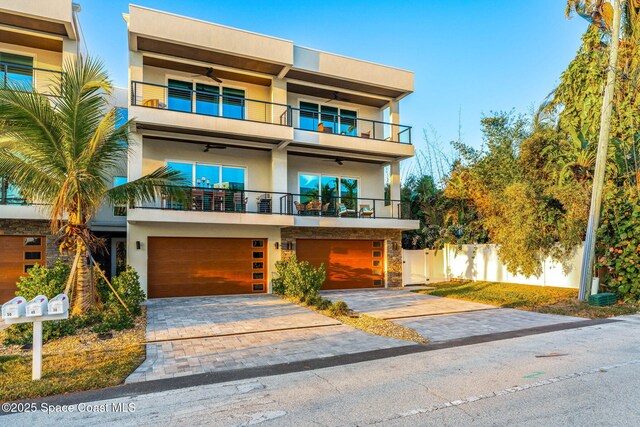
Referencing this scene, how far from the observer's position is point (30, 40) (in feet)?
40.5

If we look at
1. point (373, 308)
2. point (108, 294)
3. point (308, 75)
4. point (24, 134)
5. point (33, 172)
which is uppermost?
point (308, 75)

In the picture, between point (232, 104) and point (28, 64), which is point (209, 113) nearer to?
point (232, 104)

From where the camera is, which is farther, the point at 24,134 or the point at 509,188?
the point at 509,188

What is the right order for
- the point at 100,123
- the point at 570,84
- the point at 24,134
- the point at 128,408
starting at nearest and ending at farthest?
the point at 128,408 → the point at 24,134 → the point at 100,123 → the point at 570,84

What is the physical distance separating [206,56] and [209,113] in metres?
1.93

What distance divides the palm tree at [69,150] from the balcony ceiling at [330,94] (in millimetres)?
8239

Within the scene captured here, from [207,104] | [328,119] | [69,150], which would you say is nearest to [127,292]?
[69,150]

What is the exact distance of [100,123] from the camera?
28.0ft

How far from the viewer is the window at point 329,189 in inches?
620

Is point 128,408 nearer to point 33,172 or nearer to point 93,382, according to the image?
point 93,382

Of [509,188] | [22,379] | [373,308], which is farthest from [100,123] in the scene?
[509,188]

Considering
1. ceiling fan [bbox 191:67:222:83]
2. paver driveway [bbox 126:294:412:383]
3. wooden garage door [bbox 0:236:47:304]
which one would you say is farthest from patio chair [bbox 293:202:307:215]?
wooden garage door [bbox 0:236:47:304]

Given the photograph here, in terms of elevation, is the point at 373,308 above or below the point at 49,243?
below

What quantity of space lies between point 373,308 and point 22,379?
841cm
